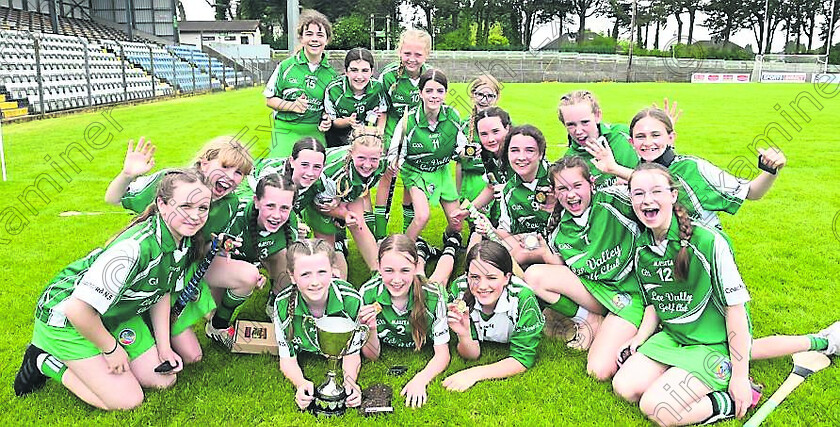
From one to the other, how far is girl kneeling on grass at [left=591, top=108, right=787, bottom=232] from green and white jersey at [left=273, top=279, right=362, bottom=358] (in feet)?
5.55

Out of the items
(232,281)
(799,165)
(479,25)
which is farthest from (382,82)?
(479,25)

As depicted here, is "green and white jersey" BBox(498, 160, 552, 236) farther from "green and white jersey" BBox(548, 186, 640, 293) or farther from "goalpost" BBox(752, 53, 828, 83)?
"goalpost" BBox(752, 53, 828, 83)

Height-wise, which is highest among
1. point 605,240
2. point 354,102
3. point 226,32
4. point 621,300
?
point 226,32

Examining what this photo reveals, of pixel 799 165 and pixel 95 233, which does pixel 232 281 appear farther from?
pixel 799 165

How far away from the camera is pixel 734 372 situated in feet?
9.93

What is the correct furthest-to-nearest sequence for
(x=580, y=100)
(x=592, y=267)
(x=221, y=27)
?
(x=221, y=27)
(x=580, y=100)
(x=592, y=267)

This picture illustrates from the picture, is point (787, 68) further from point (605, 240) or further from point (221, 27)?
point (221, 27)

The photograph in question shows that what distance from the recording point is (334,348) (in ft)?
11.0

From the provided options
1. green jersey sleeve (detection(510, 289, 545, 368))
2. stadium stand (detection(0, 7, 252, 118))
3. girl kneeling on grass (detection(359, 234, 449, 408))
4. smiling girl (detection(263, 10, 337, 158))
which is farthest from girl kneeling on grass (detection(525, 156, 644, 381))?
stadium stand (detection(0, 7, 252, 118))

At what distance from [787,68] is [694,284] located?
47.4m

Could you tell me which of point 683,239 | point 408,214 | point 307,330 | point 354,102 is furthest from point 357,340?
point 354,102

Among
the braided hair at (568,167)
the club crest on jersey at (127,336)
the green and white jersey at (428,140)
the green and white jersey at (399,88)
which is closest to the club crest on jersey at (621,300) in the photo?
the braided hair at (568,167)

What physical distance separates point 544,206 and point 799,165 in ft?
25.7

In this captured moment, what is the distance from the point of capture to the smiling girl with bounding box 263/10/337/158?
17.9 feet
